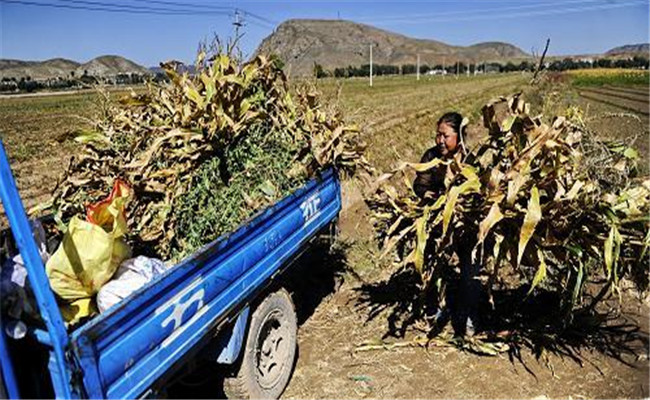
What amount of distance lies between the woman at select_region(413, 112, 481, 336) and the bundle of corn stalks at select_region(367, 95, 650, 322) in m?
0.12

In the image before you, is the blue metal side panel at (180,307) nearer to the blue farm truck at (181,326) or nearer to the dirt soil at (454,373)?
the blue farm truck at (181,326)

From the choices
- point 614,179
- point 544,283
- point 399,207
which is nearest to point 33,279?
point 399,207

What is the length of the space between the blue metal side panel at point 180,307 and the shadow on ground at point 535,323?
1531mm

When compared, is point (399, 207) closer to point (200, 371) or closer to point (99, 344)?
point (200, 371)

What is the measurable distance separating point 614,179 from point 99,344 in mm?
3363

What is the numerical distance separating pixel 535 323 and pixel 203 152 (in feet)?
9.84

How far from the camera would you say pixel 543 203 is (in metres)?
3.70

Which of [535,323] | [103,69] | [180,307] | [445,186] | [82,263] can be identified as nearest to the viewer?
[82,263]

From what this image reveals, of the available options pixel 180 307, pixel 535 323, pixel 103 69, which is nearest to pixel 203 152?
pixel 180 307

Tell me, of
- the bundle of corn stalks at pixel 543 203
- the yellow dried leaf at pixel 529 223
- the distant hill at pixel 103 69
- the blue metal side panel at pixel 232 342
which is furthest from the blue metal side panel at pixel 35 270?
the distant hill at pixel 103 69

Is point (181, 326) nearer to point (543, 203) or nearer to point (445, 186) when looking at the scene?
Result: point (445, 186)

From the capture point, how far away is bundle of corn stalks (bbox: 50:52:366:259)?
3656 millimetres

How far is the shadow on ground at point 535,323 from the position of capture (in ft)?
13.6

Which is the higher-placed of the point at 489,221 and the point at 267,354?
the point at 489,221
